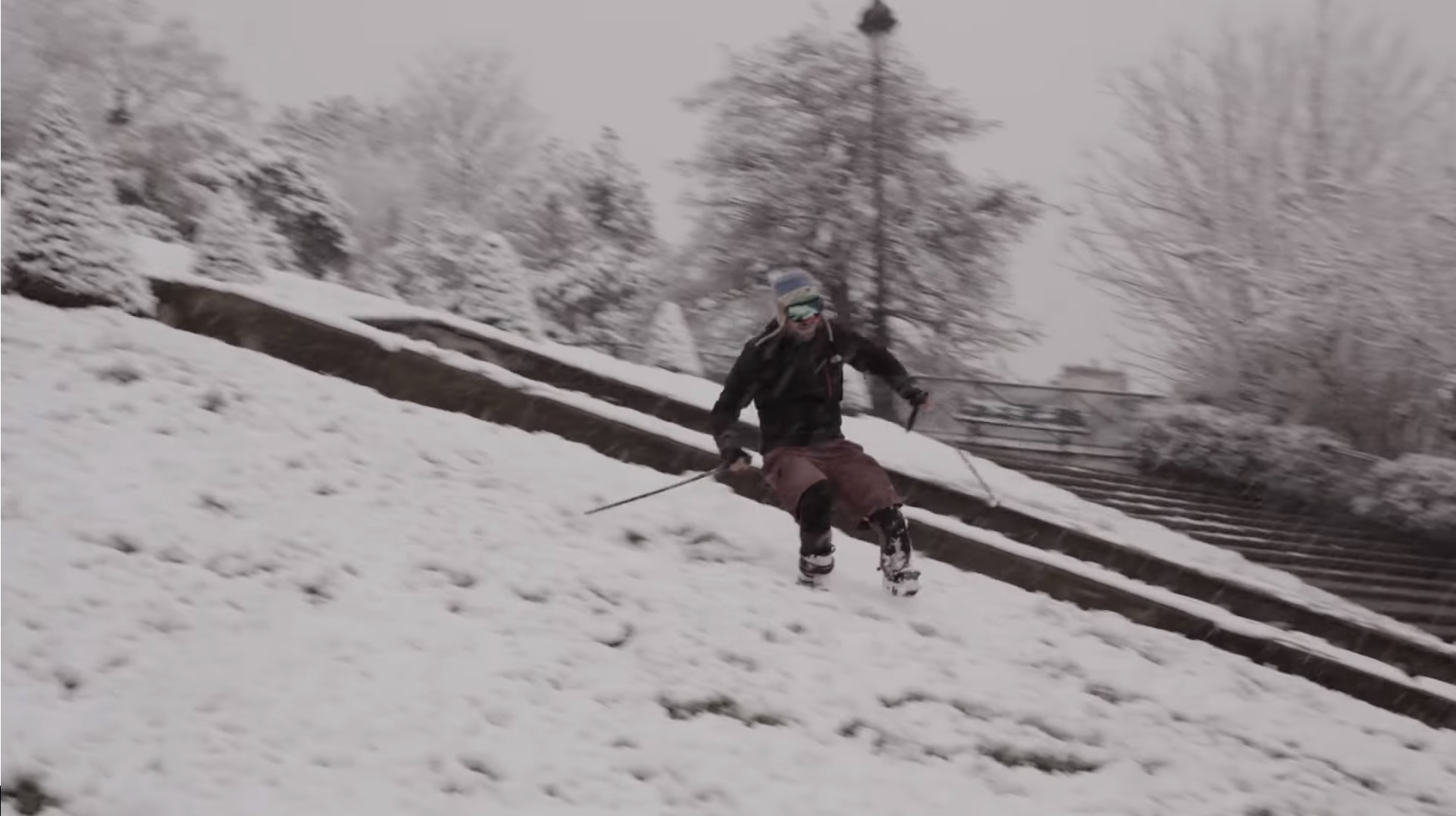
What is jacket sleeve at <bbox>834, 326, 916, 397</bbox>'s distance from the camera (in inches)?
226

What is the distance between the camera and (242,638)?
3.57 m

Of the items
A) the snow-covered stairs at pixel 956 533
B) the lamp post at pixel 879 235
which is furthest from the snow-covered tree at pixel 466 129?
the snow-covered stairs at pixel 956 533

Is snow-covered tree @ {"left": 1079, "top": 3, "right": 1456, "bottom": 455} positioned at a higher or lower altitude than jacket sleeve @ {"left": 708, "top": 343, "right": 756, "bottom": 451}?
higher

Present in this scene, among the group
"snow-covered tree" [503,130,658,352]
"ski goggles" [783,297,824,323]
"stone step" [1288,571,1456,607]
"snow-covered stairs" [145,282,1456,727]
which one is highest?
"snow-covered tree" [503,130,658,352]

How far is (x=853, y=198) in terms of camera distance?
20.1 meters

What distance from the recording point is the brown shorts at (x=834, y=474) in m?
5.40

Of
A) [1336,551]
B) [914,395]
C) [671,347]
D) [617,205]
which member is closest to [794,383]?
[914,395]

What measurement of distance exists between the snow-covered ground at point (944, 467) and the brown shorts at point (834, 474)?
7.05 ft

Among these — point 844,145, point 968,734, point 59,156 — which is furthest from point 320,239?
point 968,734

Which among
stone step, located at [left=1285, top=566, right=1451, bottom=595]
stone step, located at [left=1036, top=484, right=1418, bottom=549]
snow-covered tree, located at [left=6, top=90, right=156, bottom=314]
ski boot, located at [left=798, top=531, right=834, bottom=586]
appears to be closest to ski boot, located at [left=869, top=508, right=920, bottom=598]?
ski boot, located at [left=798, top=531, right=834, bottom=586]

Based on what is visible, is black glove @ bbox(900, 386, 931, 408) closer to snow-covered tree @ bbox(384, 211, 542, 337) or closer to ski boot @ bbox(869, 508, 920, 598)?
ski boot @ bbox(869, 508, 920, 598)

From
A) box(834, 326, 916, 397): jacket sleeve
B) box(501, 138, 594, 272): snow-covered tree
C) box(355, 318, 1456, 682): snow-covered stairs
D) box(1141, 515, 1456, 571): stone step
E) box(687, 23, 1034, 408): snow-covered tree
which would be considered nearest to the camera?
box(834, 326, 916, 397): jacket sleeve

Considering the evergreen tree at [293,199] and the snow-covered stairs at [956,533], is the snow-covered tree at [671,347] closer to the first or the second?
the snow-covered stairs at [956,533]

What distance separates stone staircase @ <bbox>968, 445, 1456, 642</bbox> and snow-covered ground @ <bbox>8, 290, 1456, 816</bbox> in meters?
4.40
